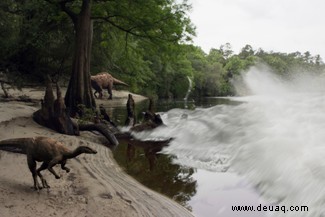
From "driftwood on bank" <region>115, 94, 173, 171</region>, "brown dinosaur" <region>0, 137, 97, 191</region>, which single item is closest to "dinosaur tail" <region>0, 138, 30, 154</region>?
"brown dinosaur" <region>0, 137, 97, 191</region>

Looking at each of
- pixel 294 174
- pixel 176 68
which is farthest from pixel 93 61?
pixel 176 68

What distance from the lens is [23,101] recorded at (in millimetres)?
19453

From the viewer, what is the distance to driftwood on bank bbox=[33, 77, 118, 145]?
11.0 metres

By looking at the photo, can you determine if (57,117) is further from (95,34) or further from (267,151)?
(95,34)

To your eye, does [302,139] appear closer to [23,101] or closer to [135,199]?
[135,199]

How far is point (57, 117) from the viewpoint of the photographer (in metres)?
11.0

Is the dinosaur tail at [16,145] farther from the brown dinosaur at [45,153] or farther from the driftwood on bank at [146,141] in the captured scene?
the driftwood on bank at [146,141]

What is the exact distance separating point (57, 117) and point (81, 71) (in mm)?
5001

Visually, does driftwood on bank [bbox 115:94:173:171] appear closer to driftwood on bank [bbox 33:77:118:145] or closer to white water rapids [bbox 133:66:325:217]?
white water rapids [bbox 133:66:325:217]

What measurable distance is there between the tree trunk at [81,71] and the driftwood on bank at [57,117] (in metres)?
3.68

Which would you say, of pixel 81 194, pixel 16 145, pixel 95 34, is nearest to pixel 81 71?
pixel 95 34

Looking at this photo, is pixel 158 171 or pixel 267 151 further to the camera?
pixel 267 151

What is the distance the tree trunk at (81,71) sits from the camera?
1523cm

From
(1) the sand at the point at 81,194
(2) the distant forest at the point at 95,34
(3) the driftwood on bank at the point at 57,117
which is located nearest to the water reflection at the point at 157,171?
(1) the sand at the point at 81,194
